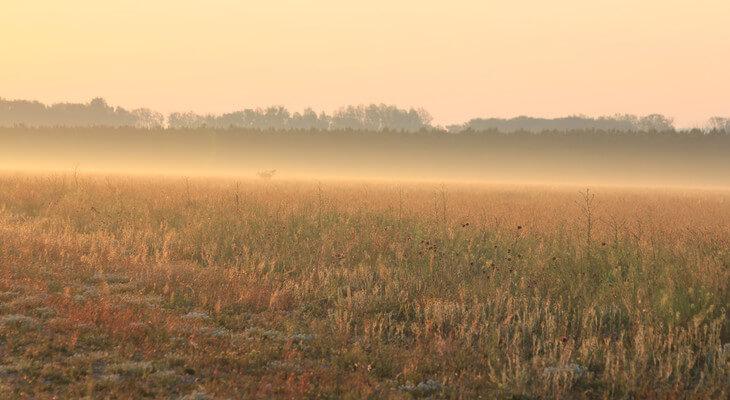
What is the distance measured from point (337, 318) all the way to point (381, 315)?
2.16 feet

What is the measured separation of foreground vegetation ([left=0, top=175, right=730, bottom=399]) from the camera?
17.9 ft

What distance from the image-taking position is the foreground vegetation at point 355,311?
5.44 metres

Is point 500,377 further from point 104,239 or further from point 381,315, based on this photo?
point 104,239

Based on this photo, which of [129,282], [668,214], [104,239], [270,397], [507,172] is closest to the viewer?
[270,397]

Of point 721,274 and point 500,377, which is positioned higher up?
point 721,274

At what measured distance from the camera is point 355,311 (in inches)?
304

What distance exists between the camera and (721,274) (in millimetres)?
8102

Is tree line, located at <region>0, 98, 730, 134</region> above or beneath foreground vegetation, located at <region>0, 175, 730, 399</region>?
above

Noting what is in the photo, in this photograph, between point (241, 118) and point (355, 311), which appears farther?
point (241, 118)

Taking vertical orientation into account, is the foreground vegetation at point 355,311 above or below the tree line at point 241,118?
below

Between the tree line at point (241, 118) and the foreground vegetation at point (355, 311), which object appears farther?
the tree line at point (241, 118)

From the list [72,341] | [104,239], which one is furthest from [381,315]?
[104,239]

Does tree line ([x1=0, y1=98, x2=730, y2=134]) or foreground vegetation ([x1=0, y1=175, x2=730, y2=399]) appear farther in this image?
tree line ([x1=0, y1=98, x2=730, y2=134])

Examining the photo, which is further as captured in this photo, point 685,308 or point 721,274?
point 721,274
